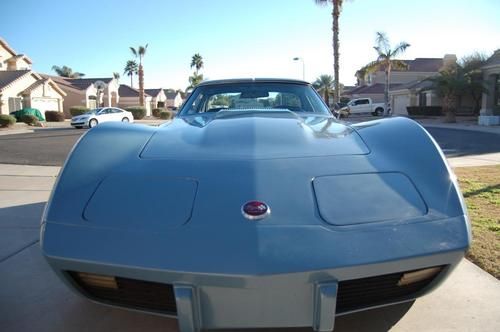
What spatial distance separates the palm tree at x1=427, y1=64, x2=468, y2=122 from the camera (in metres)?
25.9

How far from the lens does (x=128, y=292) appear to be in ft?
5.57

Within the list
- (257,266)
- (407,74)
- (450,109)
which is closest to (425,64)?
(407,74)

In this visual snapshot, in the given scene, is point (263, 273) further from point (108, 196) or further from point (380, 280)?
point (108, 196)

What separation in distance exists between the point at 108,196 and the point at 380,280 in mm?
1194

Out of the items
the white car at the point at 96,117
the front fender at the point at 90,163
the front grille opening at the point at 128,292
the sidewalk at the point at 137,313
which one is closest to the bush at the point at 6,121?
the white car at the point at 96,117

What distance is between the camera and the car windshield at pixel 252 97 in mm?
3506

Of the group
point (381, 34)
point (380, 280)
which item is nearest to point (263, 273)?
point (380, 280)

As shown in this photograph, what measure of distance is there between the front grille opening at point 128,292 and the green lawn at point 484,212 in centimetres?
149

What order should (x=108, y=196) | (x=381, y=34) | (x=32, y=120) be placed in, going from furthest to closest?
(x=381, y=34), (x=32, y=120), (x=108, y=196)

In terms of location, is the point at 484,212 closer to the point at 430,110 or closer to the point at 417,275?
the point at 417,275

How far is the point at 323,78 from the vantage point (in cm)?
6303

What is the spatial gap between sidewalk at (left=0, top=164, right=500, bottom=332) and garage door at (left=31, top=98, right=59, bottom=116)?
36.5 meters

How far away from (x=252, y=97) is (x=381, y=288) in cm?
232

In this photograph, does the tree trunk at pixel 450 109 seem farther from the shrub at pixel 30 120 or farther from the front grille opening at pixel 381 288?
the front grille opening at pixel 381 288
